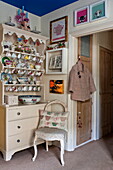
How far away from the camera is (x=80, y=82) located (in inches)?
118

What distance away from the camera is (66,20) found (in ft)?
9.75

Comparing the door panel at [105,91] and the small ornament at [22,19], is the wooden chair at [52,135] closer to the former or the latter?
the door panel at [105,91]

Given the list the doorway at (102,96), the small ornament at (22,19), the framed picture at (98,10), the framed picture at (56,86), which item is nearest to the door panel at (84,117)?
the doorway at (102,96)

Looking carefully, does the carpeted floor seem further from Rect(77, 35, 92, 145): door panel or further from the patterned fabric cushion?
the patterned fabric cushion

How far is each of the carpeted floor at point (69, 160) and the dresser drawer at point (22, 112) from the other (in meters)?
0.64

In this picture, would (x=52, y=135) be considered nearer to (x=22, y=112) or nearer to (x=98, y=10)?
(x=22, y=112)

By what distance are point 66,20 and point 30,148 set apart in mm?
2439

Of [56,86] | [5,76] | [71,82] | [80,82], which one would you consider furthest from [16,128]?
[80,82]

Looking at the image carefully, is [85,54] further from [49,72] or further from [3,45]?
[3,45]

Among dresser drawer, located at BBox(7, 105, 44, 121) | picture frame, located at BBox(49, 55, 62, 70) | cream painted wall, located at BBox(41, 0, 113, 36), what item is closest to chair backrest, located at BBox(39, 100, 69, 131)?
dresser drawer, located at BBox(7, 105, 44, 121)

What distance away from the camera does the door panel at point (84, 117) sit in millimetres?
3176

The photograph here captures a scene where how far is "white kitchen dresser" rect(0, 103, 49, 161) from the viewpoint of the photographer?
2.54 metres

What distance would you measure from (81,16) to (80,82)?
3.72ft

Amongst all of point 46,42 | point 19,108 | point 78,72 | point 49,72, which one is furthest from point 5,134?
point 46,42
